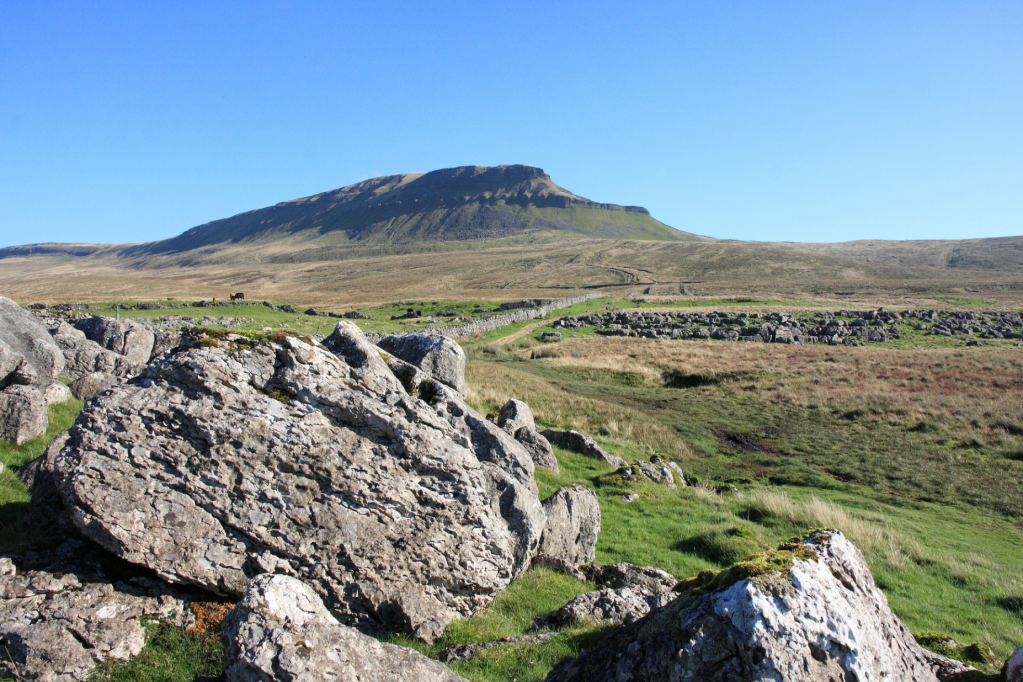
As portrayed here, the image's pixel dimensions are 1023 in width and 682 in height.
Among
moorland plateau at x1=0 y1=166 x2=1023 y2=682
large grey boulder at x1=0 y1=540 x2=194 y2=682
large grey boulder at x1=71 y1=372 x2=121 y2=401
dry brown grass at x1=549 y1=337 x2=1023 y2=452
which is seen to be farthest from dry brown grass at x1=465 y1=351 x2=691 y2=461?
large grey boulder at x1=0 y1=540 x2=194 y2=682

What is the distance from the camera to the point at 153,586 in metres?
7.68

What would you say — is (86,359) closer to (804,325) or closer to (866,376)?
(866,376)

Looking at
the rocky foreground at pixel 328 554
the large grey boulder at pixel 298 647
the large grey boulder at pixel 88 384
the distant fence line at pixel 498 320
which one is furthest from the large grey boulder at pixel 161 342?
the distant fence line at pixel 498 320

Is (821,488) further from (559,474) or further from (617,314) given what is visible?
(617,314)

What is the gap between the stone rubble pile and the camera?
65744mm

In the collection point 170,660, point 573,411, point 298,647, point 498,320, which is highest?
point 298,647

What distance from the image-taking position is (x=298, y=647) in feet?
19.5

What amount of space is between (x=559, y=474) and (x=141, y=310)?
2576 inches

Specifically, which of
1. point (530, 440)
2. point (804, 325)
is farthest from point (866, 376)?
point (530, 440)

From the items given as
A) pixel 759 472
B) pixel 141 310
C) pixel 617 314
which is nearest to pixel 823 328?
pixel 617 314

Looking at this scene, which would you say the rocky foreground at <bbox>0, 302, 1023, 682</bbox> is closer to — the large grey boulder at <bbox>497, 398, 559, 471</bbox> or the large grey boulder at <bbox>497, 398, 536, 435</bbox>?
the large grey boulder at <bbox>497, 398, 559, 471</bbox>

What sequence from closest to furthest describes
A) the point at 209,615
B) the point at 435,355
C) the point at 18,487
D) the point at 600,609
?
1. the point at 209,615
2. the point at 600,609
3. the point at 18,487
4. the point at 435,355

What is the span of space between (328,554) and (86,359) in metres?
14.4

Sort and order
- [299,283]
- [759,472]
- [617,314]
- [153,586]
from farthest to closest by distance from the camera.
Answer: [299,283] → [617,314] → [759,472] → [153,586]
